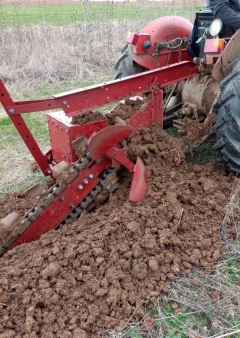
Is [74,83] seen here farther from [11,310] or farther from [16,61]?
[11,310]

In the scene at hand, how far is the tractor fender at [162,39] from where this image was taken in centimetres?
370

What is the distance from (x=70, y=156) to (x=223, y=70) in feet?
5.06

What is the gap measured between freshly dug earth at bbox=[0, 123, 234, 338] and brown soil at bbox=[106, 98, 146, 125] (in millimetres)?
202

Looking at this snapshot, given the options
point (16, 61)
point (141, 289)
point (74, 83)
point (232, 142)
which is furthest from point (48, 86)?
point (141, 289)

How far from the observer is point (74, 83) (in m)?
7.58

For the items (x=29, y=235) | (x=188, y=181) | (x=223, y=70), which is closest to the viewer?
(x=29, y=235)

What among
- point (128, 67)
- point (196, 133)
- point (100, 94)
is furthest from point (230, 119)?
point (128, 67)

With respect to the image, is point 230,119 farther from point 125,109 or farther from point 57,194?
point 57,194

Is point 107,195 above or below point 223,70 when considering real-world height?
below

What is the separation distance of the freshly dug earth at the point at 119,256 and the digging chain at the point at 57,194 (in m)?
0.09

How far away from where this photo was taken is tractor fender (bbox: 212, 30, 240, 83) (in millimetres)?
2805

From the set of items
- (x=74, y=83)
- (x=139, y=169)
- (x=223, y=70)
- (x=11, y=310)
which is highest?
(x=223, y=70)

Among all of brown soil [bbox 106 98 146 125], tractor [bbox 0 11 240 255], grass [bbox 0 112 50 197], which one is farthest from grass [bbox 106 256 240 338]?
grass [bbox 0 112 50 197]

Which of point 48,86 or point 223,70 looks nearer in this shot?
point 223,70
